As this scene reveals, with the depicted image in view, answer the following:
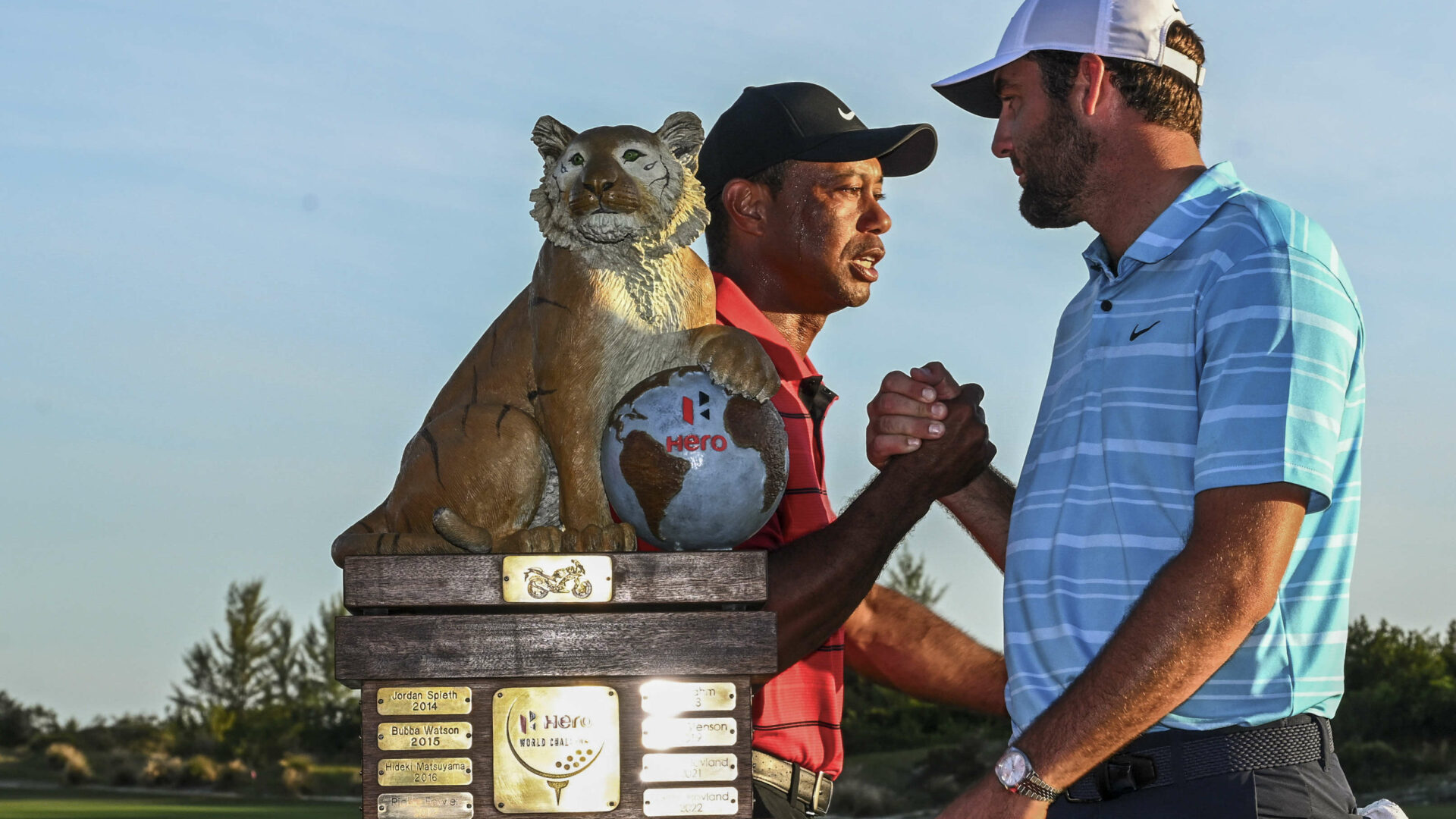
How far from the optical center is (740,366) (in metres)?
2.39

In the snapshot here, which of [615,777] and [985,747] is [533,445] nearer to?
[615,777]

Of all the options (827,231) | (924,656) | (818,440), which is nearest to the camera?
(818,440)

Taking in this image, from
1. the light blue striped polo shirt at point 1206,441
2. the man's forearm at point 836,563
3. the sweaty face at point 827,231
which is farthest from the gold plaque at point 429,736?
the sweaty face at point 827,231

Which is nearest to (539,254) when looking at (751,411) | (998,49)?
(751,411)

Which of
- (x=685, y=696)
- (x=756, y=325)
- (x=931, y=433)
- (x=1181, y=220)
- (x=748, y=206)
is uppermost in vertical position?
(x=748, y=206)

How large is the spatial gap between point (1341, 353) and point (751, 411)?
97cm

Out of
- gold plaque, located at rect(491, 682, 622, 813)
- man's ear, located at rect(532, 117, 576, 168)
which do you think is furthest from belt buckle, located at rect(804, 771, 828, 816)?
man's ear, located at rect(532, 117, 576, 168)

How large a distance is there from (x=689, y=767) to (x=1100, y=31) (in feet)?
4.93

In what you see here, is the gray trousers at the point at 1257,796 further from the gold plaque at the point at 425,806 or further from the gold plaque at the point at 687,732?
the gold plaque at the point at 425,806

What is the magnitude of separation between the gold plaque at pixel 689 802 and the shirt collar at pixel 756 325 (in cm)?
128

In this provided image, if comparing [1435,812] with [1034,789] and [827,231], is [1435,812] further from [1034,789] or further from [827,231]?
[1034,789]

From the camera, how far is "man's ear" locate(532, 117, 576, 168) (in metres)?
2.60

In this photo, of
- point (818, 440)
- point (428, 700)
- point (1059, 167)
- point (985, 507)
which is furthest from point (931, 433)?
point (428, 700)

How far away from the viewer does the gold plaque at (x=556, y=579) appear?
2299mm
